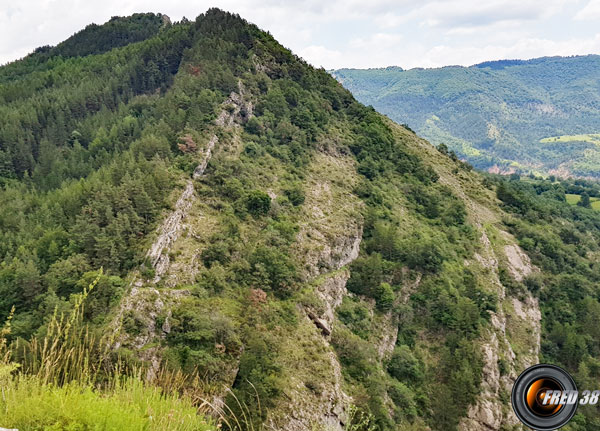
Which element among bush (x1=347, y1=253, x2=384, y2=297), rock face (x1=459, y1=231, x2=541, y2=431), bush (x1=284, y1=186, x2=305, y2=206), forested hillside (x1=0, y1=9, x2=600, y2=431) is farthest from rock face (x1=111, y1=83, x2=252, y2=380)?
rock face (x1=459, y1=231, x2=541, y2=431)

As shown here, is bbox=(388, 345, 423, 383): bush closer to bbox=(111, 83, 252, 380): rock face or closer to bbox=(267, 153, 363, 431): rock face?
bbox=(267, 153, 363, 431): rock face

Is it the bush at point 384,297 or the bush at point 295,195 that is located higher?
the bush at point 295,195

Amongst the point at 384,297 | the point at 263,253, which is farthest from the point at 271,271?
the point at 384,297

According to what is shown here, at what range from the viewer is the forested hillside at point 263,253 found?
31.4m

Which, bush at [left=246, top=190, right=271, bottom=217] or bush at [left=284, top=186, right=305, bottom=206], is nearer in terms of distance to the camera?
bush at [left=246, top=190, right=271, bottom=217]

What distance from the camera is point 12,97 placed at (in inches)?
3285

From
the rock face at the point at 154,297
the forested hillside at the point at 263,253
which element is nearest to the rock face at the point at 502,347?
the forested hillside at the point at 263,253

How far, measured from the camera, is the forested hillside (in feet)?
103

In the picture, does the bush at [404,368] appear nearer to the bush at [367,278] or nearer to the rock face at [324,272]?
the bush at [367,278]

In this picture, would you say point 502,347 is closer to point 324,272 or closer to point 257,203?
point 324,272

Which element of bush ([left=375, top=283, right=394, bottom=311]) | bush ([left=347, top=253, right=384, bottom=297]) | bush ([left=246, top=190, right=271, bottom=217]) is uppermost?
bush ([left=246, top=190, right=271, bottom=217])

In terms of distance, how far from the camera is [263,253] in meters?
42.6

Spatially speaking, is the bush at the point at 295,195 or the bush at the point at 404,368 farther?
the bush at the point at 295,195

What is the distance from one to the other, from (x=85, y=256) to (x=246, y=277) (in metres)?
15.2
